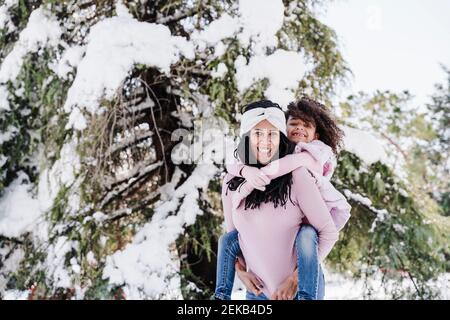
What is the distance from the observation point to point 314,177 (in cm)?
137

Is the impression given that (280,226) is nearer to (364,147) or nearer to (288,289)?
(288,289)

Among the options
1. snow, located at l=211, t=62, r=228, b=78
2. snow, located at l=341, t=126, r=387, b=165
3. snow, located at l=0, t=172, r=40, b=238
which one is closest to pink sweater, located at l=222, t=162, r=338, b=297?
snow, located at l=211, t=62, r=228, b=78

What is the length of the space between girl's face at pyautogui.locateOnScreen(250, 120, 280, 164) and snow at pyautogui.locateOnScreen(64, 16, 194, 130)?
5.27ft

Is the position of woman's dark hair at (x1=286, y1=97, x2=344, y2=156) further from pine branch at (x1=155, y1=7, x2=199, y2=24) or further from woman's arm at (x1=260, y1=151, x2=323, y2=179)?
pine branch at (x1=155, y1=7, x2=199, y2=24)

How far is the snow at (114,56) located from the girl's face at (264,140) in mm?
1606

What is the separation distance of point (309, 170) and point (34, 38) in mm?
2716

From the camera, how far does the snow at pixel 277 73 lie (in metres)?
2.54

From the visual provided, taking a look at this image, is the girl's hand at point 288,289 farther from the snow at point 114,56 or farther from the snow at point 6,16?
the snow at point 6,16

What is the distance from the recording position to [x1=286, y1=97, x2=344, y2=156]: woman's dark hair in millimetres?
1549

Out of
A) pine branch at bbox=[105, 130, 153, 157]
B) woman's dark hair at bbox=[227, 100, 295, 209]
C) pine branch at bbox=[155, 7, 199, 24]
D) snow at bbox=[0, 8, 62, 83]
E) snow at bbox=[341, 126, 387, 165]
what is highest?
pine branch at bbox=[155, 7, 199, 24]

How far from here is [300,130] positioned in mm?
1544

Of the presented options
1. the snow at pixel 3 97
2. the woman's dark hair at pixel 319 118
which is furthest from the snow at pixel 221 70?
the snow at pixel 3 97

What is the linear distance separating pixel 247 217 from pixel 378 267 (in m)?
2.38

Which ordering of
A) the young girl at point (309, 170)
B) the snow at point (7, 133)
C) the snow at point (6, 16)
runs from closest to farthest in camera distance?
the young girl at point (309, 170)
the snow at point (6, 16)
the snow at point (7, 133)
